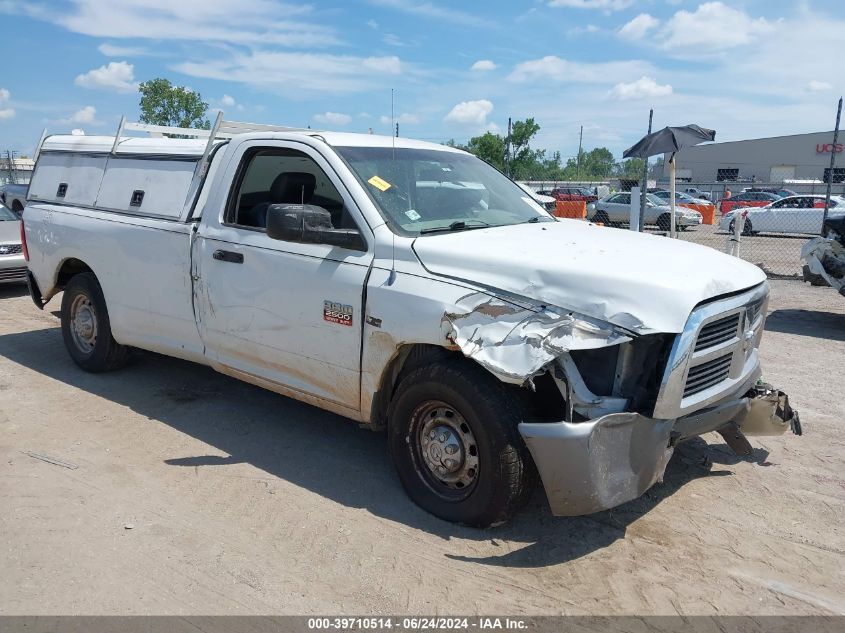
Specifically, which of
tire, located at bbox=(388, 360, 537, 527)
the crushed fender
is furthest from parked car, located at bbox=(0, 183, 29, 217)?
the crushed fender

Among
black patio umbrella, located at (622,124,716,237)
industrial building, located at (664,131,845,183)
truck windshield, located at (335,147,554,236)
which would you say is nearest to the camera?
truck windshield, located at (335,147,554,236)

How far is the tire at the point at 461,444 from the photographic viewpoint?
3559 mm

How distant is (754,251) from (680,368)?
1791 cm

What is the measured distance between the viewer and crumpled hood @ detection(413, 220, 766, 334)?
335cm

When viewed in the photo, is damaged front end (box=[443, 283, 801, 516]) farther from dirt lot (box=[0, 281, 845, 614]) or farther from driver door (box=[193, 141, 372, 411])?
driver door (box=[193, 141, 372, 411])

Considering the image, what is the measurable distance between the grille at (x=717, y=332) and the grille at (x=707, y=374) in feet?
0.33

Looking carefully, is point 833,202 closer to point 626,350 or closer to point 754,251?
point 754,251

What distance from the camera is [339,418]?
5.59 meters

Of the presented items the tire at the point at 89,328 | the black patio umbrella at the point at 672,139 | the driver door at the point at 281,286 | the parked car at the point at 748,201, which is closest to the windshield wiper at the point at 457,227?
the driver door at the point at 281,286

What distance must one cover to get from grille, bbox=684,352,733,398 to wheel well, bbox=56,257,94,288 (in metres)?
5.24

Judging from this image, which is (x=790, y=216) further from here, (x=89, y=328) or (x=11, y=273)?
(x=89, y=328)

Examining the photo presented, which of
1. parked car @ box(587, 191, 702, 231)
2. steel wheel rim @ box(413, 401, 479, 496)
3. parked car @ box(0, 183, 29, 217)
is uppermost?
parked car @ box(587, 191, 702, 231)

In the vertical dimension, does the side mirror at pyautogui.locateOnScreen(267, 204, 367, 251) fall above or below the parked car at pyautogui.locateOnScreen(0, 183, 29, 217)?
below

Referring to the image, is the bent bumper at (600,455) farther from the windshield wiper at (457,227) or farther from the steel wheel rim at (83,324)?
the steel wheel rim at (83,324)
